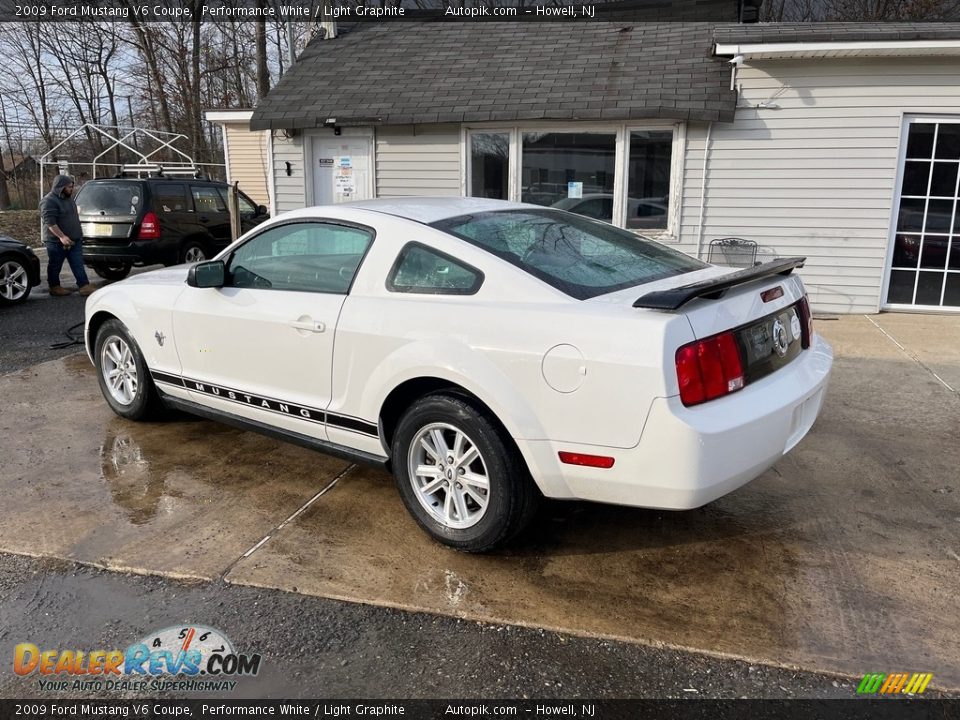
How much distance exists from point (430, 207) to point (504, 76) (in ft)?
22.8

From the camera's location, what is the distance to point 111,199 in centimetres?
1113

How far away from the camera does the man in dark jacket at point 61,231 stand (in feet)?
32.3

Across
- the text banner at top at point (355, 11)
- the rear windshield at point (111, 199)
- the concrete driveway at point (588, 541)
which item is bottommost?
the concrete driveway at point (588, 541)

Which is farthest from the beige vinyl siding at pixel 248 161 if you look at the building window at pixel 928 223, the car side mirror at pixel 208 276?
the car side mirror at pixel 208 276

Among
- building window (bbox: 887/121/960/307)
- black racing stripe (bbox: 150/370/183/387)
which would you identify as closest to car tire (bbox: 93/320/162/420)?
black racing stripe (bbox: 150/370/183/387)

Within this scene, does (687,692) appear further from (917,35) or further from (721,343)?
(917,35)

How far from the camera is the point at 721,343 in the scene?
2.81m

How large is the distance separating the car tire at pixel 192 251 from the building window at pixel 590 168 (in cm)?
493

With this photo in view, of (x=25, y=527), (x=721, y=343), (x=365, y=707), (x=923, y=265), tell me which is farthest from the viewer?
(x=923, y=265)

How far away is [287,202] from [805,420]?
9.12m

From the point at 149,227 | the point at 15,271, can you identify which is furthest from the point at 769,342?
the point at 149,227

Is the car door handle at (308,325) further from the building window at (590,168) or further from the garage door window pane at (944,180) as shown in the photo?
the garage door window pane at (944,180)

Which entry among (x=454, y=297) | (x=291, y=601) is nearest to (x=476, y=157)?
(x=454, y=297)

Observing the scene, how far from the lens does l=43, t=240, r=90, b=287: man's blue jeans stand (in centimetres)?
1015
